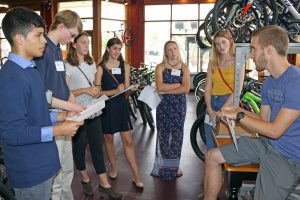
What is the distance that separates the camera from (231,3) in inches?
119

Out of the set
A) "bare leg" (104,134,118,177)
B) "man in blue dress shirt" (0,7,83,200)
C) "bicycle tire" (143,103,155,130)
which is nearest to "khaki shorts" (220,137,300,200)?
"man in blue dress shirt" (0,7,83,200)

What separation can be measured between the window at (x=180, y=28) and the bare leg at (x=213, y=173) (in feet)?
32.6

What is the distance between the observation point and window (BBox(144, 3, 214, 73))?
1198cm

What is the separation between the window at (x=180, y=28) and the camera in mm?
11984

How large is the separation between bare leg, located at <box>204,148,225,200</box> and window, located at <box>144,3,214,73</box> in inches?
391

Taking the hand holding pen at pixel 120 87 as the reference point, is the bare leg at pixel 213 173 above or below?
below

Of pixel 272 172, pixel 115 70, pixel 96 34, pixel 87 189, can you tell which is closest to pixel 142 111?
pixel 115 70

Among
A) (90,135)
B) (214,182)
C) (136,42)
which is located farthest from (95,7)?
(214,182)

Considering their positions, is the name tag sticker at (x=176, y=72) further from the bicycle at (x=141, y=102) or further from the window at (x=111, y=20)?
the window at (x=111, y=20)

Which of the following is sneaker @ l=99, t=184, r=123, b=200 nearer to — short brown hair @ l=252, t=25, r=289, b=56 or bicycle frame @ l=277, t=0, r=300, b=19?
short brown hair @ l=252, t=25, r=289, b=56

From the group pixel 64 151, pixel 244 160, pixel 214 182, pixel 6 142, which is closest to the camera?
pixel 6 142

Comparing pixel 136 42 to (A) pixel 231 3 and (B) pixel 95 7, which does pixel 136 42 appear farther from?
(A) pixel 231 3

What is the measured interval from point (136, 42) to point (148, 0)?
1686 millimetres

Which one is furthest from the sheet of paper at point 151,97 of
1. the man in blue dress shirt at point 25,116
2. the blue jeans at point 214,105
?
the man in blue dress shirt at point 25,116
